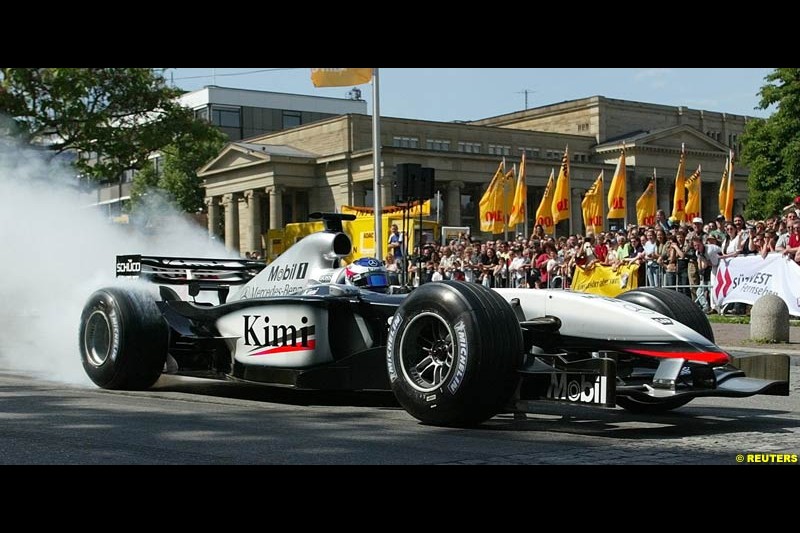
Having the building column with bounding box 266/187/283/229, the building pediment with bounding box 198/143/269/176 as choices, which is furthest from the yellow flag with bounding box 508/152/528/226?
the building pediment with bounding box 198/143/269/176

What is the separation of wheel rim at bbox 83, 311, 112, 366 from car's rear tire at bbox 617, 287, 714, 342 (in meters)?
4.96

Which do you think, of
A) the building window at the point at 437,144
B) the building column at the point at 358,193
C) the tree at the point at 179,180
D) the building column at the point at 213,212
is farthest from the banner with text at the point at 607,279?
the building column at the point at 213,212

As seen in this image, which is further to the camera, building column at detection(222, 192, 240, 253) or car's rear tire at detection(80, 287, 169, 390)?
building column at detection(222, 192, 240, 253)

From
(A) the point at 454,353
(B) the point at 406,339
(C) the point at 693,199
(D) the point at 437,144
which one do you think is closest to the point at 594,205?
(C) the point at 693,199

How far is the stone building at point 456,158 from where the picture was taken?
247ft

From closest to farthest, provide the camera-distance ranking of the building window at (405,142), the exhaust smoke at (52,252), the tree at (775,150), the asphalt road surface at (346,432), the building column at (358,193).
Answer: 1. the asphalt road surface at (346,432)
2. the exhaust smoke at (52,252)
3. the tree at (775,150)
4. the building column at (358,193)
5. the building window at (405,142)

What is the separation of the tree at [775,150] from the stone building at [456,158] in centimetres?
1339

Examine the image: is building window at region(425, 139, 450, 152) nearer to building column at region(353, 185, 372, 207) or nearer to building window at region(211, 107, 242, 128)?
building column at region(353, 185, 372, 207)

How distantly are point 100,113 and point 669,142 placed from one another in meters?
63.2

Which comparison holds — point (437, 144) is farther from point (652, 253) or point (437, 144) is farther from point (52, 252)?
point (52, 252)

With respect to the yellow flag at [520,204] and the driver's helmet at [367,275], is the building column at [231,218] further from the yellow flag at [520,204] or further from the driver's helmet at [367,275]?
the driver's helmet at [367,275]

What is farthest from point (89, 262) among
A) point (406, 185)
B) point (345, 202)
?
point (345, 202)

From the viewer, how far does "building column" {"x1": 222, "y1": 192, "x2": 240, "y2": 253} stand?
8300 cm
